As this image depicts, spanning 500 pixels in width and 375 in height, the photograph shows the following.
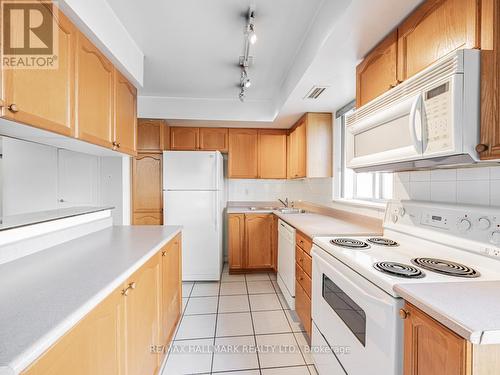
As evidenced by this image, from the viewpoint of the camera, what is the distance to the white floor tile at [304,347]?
1757 mm

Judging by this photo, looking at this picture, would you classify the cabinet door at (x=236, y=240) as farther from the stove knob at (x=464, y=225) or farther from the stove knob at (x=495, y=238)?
the stove knob at (x=495, y=238)

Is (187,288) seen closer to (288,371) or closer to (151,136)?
(288,371)

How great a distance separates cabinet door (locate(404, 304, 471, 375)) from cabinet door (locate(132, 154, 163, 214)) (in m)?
3.07

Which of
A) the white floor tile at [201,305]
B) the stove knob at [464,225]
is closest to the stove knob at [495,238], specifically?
the stove knob at [464,225]

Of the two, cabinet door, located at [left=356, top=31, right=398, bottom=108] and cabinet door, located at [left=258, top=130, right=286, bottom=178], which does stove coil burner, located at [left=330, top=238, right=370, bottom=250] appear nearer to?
cabinet door, located at [left=356, top=31, right=398, bottom=108]

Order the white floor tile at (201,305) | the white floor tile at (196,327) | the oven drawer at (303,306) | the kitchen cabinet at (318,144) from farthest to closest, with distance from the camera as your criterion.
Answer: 1. the kitchen cabinet at (318,144)
2. the white floor tile at (201,305)
3. the white floor tile at (196,327)
4. the oven drawer at (303,306)

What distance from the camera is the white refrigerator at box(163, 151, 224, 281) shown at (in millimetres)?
3178

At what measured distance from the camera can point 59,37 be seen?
1206 millimetres

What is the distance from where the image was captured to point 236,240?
346 cm

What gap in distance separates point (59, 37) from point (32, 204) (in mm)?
951

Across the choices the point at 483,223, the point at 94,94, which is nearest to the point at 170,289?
the point at 94,94

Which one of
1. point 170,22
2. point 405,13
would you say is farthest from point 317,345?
point 170,22

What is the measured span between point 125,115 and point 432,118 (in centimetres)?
204

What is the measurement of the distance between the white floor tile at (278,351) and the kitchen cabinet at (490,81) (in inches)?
67.3
